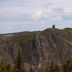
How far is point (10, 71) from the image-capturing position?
132 metres

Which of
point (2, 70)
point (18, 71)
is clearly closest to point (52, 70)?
point (18, 71)

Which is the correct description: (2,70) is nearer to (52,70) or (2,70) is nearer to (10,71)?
(10,71)

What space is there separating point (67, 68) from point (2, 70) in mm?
44315

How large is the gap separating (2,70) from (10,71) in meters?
6.53

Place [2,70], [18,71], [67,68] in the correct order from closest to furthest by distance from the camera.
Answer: [2,70] → [18,71] → [67,68]

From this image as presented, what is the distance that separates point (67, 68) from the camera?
161625 mm

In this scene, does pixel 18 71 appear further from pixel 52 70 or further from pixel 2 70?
pixel 52 70

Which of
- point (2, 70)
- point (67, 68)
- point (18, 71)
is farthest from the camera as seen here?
point (67, 68)

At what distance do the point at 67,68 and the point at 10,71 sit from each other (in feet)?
125

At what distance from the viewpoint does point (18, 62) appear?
437 feet

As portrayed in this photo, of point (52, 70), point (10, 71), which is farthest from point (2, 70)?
point (52, 70)

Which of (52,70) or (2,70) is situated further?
(52,70)

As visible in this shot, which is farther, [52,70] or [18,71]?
[52,70]

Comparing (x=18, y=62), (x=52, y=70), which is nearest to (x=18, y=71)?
(x=18, y=62)
